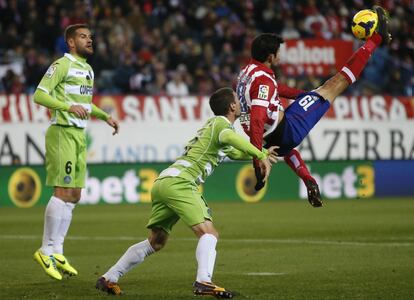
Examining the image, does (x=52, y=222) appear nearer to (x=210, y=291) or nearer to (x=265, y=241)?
(x=210, y=291)

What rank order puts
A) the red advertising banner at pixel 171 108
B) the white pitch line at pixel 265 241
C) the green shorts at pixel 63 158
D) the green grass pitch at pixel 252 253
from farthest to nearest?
the red advertising banner at pixel 171 108 < the white pitch line at pixel 265 241 < the green shorts at pixel 63 158 < the green grass pitch at pixel 252 253

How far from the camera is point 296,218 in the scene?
1914 cm

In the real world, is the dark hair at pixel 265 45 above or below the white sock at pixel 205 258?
above

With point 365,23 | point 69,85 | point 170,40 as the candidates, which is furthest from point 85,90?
point 170,40

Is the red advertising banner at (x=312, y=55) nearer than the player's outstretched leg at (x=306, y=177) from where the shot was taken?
No

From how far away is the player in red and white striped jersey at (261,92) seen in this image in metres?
11.2

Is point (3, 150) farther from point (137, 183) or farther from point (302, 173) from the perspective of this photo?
point (302, 173)

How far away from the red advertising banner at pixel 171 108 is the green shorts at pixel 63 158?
12799mm

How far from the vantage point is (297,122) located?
1198 cm

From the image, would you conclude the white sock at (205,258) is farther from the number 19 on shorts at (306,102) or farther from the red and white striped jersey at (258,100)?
the number 19 on shorts at (306,102)

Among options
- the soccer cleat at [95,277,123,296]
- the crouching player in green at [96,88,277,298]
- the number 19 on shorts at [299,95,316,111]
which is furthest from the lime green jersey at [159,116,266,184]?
the number 19 on shorts at [299,95,316,111]

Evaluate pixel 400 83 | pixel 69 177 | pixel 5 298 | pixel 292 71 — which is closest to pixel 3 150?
pixel 292 71

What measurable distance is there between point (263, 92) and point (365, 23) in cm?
179

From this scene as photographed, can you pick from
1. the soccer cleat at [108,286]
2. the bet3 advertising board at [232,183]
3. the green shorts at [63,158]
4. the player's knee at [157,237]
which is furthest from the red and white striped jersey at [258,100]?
the bet3 advertising board at [232,183]
